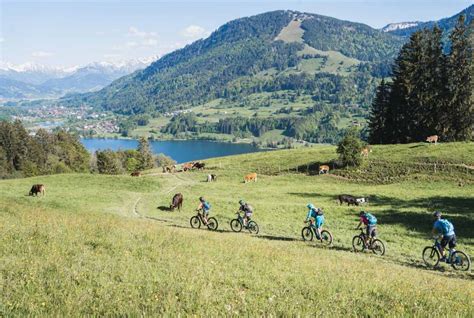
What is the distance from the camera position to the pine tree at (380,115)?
84.4 metres

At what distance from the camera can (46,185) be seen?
51.8 metres

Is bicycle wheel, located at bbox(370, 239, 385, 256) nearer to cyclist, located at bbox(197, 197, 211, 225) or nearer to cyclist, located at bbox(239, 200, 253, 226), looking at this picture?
cyclist, located at bbox(239, 200, 253, 226)

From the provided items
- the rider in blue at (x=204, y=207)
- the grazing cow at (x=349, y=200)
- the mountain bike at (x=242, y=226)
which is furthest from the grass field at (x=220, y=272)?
the grazing cow at (x=349, y=200)

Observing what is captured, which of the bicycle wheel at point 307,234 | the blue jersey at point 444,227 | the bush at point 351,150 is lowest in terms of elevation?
the bicycle wheel at point 307,234

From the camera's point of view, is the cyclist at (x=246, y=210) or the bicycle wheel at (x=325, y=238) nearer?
the bicycle wheel at (x=325, y=238)

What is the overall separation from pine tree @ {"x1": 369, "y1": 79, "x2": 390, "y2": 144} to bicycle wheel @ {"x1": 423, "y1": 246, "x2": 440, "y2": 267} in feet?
211

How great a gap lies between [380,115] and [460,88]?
58.8 feet

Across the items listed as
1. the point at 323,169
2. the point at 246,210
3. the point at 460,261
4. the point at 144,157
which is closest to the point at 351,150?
the point at 323,169

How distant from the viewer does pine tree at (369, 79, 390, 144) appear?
3322 inches

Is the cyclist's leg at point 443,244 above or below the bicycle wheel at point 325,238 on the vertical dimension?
above

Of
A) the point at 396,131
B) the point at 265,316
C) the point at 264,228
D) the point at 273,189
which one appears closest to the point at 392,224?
the point at 264,228

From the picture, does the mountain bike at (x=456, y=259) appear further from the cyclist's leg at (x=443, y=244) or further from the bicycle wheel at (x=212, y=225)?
the bicycle wheel at (x=212, y=225)

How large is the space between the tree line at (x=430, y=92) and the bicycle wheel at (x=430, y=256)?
56963 millimetres

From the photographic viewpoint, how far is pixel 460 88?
71.4 meters
